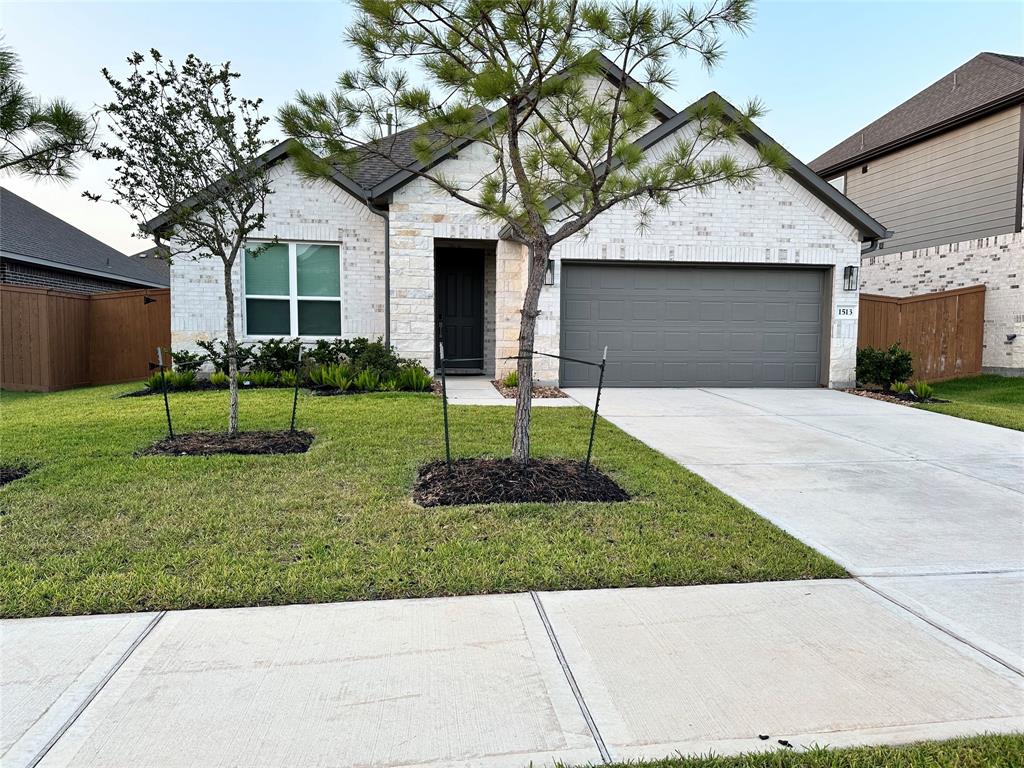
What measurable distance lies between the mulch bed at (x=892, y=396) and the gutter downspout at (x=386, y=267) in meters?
8.12

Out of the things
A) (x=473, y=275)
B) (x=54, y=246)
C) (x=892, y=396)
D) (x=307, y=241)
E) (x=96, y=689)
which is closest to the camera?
(x=96, y=689)

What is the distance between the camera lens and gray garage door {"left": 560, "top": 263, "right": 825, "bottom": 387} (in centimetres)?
1145

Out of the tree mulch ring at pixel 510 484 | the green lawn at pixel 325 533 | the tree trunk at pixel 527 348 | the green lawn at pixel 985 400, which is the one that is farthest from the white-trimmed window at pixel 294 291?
the green lawn at pixel 985 400

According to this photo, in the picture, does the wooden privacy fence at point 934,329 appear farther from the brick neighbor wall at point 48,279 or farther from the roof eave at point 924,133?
the brick neighbor wall at point 48,279

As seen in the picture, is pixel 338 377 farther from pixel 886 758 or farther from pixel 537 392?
pixel 886 758

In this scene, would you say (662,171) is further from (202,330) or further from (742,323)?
(202,330)

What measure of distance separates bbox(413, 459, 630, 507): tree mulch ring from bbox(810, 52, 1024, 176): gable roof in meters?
14.5

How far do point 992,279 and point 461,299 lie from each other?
11.2 m

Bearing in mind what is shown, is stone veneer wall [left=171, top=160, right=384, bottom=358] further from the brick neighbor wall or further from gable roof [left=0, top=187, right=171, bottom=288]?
gable roof [left=0, top=187, right=171, bottom=288]

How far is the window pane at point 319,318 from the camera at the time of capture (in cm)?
1230

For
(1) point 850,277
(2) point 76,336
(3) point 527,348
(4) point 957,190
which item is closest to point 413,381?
(3) point 527,348

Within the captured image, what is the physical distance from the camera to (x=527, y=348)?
17.3ft

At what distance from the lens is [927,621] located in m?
3.04

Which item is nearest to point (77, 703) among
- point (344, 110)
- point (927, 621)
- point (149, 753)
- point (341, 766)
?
point (149, 753)
